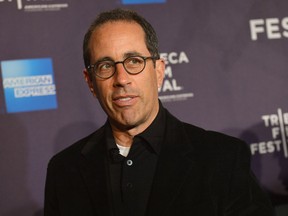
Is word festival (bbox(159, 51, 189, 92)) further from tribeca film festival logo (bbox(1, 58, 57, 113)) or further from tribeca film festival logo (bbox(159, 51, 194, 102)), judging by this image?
tribeca film festival logo (bbox(1, 58, 57, 113))

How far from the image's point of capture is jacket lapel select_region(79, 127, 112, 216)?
137 cm

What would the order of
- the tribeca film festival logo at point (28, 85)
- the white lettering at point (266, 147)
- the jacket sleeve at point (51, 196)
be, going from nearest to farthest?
the jacket sleeve at point (51, 196), the tribeca film festival logo at point (28, 85), the white lettering at point (266, 147)

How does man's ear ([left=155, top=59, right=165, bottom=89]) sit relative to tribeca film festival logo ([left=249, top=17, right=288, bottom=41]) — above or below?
below

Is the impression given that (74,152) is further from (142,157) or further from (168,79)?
(168,79)

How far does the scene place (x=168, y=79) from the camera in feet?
8.24

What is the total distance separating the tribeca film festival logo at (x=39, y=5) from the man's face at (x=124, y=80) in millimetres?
1060

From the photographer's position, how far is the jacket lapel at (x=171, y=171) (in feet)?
4.29

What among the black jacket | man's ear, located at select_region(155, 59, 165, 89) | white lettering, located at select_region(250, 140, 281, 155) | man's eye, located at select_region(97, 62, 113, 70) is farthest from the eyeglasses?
white lettering, located at select_region(250, 140, 281, 155)

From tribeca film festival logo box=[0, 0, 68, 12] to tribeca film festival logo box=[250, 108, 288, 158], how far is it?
128 centimetres

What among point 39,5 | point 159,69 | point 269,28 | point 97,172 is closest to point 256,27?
point 269,28

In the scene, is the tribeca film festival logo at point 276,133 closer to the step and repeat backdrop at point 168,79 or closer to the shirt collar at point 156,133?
the step and repeat backdrop at point 168,79

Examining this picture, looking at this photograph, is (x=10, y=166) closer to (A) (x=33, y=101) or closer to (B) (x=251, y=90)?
(A) (x=33, y=101)

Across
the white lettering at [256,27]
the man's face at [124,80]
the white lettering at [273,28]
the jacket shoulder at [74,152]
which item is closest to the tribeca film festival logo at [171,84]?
the white lettering at [256,27]

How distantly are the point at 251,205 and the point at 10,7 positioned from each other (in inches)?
62.5
